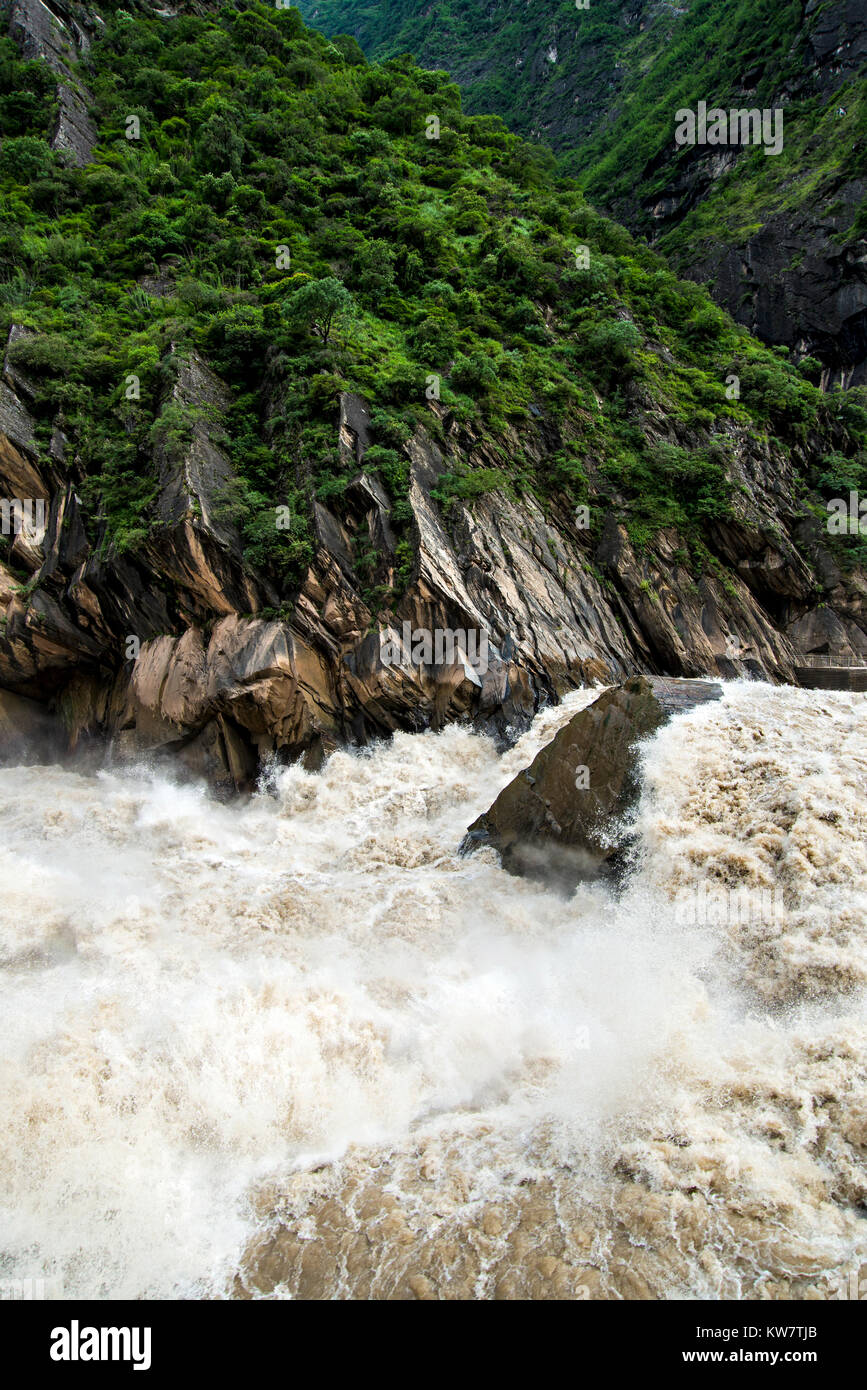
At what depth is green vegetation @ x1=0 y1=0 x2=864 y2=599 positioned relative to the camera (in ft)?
69.4

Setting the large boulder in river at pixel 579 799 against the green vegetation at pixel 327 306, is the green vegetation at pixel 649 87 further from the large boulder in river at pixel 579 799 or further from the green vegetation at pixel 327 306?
the large boulder in river at pixel 579 799

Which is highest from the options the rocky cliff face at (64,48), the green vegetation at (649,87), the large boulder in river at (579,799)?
the green vegetation at (649,87)

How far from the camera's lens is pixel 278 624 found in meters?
18.1

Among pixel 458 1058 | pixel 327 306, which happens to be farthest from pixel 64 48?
pixel 458 1058

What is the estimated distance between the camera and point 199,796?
17062mm

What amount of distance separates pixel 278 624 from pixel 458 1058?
12.3 metres

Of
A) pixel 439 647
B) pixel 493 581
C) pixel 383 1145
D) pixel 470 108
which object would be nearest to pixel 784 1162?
pixel 383 1145

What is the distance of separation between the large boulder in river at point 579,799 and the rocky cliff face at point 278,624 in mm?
4217

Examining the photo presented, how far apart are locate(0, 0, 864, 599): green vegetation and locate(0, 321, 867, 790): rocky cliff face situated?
785 millimetres

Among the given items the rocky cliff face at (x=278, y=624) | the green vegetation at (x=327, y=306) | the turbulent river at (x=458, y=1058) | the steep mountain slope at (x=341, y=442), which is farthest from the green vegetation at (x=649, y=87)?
the turbulent river at (x=458, y=1058)

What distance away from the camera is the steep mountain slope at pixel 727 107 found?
43219mm

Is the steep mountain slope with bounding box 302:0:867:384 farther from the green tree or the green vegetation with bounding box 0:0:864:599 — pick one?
the green tree

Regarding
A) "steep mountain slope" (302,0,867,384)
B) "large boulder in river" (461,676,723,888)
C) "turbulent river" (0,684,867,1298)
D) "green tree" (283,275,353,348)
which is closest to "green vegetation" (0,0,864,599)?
"green tree" (283,275,353,348)

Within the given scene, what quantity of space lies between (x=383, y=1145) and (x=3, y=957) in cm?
693
